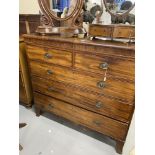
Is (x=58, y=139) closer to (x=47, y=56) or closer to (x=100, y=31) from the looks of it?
(x=47, y=56)

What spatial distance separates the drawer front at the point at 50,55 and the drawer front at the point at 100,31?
259 mm

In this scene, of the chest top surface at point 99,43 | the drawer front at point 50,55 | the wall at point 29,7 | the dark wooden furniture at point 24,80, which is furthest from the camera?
the wall at point 29,7

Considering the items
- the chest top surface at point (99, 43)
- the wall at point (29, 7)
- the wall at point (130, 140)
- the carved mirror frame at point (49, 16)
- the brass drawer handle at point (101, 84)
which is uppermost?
the wall at point (29, 7)

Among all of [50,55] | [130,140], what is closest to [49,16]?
[50,55]

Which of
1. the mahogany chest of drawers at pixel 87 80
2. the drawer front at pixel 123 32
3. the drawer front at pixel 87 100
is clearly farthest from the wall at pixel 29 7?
the drawer front at pixel 123 32

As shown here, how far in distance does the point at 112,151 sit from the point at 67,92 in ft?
2.33

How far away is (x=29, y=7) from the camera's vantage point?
78.0 inches

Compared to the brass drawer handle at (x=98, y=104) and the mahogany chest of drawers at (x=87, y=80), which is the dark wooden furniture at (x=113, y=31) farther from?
the brass drawer handle at (x=98, y=104)

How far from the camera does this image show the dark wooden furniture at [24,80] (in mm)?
1823

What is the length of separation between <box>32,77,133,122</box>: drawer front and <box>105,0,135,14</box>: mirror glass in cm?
72

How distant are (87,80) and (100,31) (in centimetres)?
41

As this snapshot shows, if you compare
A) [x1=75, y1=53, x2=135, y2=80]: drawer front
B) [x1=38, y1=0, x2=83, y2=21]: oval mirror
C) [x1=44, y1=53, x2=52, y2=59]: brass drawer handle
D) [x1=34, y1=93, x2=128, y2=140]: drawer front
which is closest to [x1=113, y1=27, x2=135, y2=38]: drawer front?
[x1=75, y1=53, x2=135, y2=80]: drawer front
